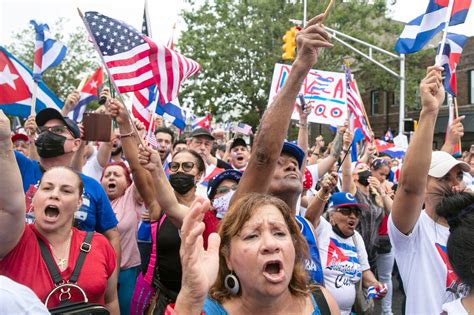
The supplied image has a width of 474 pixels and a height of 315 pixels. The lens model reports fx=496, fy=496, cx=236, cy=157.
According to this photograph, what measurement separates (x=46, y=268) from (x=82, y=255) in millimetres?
243

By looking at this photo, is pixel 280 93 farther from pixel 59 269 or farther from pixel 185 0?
pixel 185 0

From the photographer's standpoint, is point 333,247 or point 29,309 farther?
point 333,247

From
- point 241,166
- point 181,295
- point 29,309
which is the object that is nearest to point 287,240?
point 181,295

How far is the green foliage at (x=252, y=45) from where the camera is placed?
90.8 ft

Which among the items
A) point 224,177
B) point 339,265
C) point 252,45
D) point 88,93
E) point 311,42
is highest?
point 252,45

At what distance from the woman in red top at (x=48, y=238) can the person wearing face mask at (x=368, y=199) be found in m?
3.31

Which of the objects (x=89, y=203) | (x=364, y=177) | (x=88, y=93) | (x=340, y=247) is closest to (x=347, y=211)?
(x=340, y=247)

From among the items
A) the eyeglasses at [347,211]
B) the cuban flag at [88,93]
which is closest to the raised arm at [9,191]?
the eyeglasses at [347,211]

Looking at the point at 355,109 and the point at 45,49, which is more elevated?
the point at 45,49

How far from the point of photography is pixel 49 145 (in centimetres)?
397

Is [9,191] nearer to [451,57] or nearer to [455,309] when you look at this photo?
[455,309]

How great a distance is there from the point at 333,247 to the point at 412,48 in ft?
7.04

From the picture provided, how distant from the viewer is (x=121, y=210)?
466 centimetres

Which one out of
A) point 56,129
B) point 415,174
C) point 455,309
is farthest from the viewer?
point 56,129
